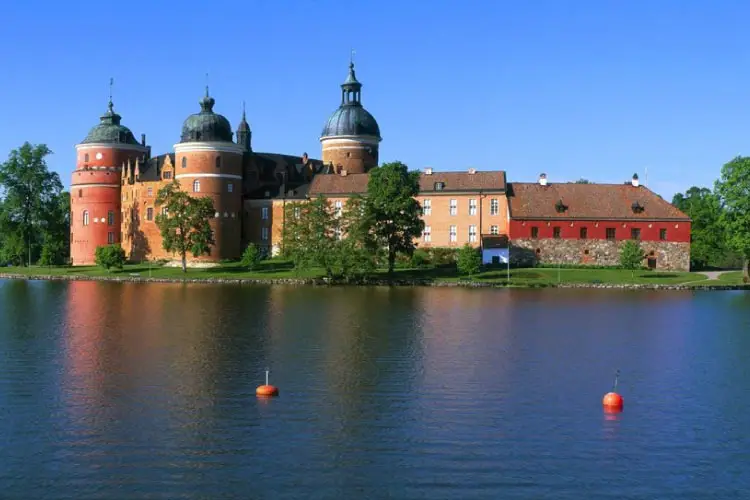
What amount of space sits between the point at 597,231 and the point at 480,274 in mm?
16222

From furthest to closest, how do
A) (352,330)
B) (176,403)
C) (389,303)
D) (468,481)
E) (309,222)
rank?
1. (309,222)
2. (389,303)
3. (352,330)
4. (176,403)
5. (468,481)

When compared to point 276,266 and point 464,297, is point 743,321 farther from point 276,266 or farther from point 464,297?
point 276,266

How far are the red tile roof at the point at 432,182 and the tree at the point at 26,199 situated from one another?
1251 inches

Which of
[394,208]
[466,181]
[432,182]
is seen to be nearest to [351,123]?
[432,182]

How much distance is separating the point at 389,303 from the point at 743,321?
75.6 ft

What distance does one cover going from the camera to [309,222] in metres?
85.5

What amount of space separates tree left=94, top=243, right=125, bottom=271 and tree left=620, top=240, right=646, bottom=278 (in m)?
53.5

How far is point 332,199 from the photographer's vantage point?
103 meters

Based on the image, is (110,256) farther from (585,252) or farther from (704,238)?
(704,238)

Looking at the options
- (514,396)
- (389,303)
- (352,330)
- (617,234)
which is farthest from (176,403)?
(617,234)

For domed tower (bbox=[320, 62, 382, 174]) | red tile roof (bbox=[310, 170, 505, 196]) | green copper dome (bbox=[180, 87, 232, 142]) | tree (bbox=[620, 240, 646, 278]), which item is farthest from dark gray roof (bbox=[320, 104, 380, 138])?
tree (bbox=[620, 240, 646, 278])

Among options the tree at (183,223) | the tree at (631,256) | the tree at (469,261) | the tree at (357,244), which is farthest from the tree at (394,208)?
the tree at (631,256)

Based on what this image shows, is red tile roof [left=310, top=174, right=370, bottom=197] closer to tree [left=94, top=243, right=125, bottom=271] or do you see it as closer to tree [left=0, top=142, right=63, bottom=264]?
tree [left=94, top=243, right=125, bottom=271]

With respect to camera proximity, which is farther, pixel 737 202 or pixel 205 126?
pixel 205 126
